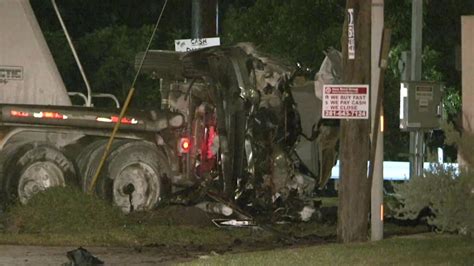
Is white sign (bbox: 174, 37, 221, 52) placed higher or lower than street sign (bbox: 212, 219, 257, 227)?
higher

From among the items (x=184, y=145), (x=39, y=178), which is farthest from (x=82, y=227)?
(x=184, y=145)

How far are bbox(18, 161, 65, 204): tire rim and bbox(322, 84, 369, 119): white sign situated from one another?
4335 mm

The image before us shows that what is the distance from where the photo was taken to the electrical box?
1712 cm

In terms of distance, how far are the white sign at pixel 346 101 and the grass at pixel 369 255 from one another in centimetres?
157

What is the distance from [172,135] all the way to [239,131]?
1018 mm

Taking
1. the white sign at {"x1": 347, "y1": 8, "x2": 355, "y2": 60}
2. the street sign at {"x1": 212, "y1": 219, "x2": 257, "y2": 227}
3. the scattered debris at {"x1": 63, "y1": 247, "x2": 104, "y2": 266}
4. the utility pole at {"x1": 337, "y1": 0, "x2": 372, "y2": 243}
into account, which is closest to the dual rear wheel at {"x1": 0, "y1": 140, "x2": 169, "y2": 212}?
the street sign at {"x1": 212, "y1": 219, "x2": 257, "y2": 227}

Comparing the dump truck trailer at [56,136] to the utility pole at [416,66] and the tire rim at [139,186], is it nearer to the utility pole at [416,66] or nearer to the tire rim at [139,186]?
the tire rim at [139,186]

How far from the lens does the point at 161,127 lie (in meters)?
15.0

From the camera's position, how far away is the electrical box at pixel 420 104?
56.2 feet

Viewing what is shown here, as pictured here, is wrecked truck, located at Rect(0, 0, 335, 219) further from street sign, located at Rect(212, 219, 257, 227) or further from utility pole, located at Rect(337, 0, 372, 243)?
utility pole, located at Rect(337, 0, 372, 243)

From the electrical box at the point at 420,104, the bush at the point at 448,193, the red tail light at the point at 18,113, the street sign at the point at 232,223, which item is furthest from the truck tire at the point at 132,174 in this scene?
the electrical box at the point at 420,104

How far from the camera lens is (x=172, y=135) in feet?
49.8

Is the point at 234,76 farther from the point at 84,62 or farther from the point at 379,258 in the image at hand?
the point at 84,62

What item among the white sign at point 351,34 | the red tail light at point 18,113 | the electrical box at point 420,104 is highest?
the white sign at point 351,34
